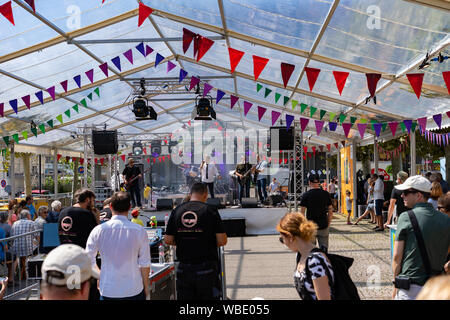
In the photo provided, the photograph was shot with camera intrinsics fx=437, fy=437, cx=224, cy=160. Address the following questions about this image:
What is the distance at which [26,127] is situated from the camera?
13438 millimetres

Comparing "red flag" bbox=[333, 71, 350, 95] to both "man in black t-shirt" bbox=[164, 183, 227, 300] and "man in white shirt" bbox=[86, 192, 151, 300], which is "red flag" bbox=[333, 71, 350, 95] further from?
"man in white shirt" bbox=[86, 192, 151, 300]

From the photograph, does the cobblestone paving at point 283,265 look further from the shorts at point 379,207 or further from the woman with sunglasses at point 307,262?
the woman with sunglasses at point 307,262

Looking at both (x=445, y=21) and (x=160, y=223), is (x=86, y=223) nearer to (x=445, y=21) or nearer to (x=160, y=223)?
(x=445, y=21)

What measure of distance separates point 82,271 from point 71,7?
23.0ft

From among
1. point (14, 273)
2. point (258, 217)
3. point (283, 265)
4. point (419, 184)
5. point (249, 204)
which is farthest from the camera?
point (249, 204)

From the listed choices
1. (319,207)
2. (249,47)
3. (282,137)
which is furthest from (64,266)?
(282,137)

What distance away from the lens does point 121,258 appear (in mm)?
3076

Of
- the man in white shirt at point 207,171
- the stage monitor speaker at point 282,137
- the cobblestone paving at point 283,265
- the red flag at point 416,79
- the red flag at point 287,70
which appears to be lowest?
the cobblestone paving at point 283,265

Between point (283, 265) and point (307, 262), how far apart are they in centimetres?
553

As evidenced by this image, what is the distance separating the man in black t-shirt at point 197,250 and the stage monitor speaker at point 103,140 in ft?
37.0

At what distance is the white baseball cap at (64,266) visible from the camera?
63.6 inches

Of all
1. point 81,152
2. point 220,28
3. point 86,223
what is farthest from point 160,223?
point 81,152

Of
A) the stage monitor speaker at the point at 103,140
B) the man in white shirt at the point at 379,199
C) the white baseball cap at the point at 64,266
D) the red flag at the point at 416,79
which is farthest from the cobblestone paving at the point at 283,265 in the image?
the stage monitor speaker at the point at 103,140

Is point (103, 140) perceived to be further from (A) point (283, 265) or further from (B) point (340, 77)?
(B) point (340, 77)
